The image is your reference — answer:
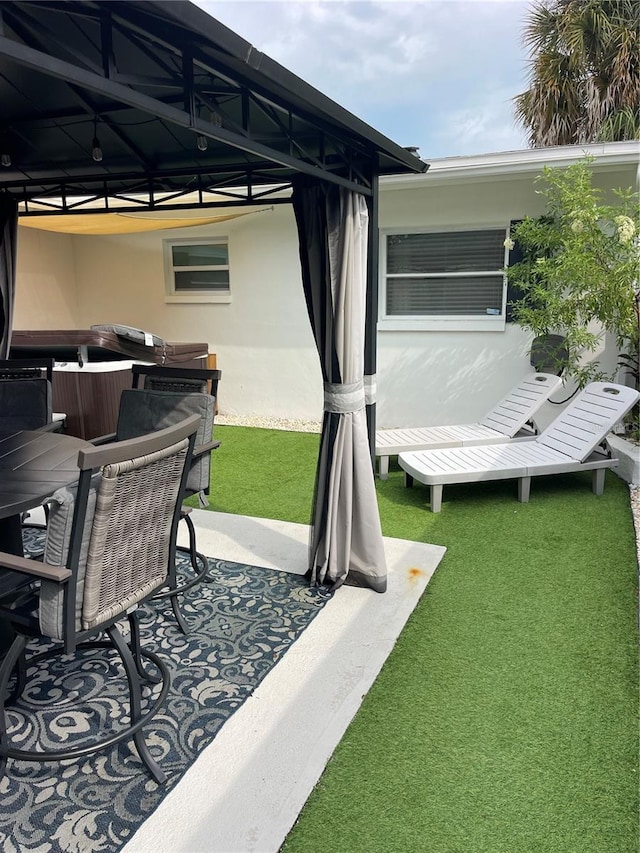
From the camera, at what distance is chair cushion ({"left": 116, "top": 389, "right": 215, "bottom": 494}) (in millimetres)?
3635

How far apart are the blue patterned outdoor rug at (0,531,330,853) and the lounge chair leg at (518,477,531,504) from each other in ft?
7.49

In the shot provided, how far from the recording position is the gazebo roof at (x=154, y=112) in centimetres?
182

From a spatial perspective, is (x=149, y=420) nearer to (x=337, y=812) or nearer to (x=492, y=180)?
(x=337, y=812)

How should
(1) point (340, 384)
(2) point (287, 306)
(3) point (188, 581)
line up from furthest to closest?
1. (2) point (287, 306)
2. (3) point (188, 581)
3. (1) point (340, 384)

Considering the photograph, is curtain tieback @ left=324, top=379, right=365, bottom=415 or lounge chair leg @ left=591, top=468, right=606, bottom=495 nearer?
curtain tieback @ left=324, top=379, right=365, bottom=415

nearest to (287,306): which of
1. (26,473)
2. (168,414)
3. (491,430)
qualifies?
(491,430)

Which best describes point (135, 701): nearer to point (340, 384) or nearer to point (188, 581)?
point (188, 581)

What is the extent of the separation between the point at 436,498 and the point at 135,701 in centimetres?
314

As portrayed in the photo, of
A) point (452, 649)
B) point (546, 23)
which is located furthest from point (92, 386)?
point (546, 23)

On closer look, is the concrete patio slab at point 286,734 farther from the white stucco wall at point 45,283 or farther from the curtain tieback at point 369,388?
the white stucco wall at point 45,283

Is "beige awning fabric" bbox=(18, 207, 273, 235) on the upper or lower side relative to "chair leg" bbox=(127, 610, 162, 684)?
upper

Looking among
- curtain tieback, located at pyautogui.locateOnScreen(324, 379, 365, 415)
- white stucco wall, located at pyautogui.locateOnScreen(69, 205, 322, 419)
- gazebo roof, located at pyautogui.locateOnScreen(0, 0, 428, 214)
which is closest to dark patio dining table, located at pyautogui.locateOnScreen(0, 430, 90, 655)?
curtain tieback, located at pyautogui.locateOnScreen(324, 379, 365, 415)

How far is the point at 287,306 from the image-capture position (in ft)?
26.2

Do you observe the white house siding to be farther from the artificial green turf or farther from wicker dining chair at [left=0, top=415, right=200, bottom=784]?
wicker dining chair at [left=0, top=415, right=200, bottom=784]
